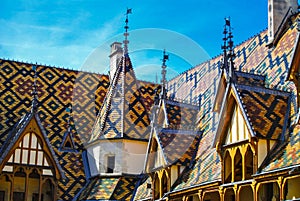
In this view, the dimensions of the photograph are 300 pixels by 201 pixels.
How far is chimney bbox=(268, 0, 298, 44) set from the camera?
79.0ft

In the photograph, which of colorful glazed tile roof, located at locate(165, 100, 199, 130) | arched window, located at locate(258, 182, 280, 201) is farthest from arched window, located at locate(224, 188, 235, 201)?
colorful glazed tile roof, located at locate(165, 100, 199, 130)

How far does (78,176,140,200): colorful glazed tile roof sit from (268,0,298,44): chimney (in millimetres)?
8702

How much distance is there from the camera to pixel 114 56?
1342 inches

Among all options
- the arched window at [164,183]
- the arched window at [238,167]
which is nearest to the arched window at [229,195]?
the arched window at [238,167]

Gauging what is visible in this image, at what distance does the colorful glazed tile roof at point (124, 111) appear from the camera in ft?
94.3

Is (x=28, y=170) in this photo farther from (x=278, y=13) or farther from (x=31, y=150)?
(x=278, y=13)

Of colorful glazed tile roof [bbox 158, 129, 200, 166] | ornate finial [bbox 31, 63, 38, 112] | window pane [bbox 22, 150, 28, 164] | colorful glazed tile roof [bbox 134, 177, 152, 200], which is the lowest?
colorful glazed tile roof [bbox 134, 177, 152, 200]

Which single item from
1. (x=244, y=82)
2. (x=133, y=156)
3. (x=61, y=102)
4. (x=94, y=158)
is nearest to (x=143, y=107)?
(x=133, y=156)

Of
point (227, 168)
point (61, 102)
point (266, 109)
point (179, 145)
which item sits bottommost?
point (227, 168)

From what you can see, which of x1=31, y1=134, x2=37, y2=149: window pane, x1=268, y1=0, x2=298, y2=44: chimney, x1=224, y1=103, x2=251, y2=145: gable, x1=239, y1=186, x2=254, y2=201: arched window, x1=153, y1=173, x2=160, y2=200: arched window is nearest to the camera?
x1=224, y1=103, x2=251, y2=145: gable

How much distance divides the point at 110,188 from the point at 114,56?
9110mm

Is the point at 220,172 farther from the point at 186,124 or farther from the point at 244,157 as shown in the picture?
the point at 186,124

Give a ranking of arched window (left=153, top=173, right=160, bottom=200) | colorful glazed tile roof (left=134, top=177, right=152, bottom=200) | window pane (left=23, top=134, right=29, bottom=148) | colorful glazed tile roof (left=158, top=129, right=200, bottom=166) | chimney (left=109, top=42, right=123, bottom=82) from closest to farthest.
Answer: colorful glazed tile roof (left=158, top=129, right=200, bottom=166)
arched window (left=153, top=173, right=160, bottom=200)
colorful glazed tile roof (left=134, top=177, right=152, bottom=200)
window pane (left=23, top=134, right=29, bottom=148)
chimney (left=109, top=42, right=123, bottom=82)

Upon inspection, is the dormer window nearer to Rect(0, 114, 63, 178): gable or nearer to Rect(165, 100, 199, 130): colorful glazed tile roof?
Rect(0, 114, 63, 178): gable
